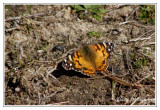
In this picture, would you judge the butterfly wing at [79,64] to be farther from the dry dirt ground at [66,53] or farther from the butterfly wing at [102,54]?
the dry dirt ground at [66,53]

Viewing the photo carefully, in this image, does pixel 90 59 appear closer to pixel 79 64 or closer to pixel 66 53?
pixel 79 64

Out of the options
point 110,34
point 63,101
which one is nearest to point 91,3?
point 110,34

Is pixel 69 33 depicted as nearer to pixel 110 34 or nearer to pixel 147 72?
pixel 110 34

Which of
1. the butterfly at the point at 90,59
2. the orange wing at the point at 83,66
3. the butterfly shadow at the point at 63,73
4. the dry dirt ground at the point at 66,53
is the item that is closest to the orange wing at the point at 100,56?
the butterfly at the point at 90,59

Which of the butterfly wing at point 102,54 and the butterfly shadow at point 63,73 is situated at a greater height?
the butterfly wing at point 102,54

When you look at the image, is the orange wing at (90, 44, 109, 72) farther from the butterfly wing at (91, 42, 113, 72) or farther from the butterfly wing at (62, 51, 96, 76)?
the butterfly wing at (62, 51, 96, 76)

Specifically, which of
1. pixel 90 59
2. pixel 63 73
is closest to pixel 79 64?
pixel 90 59
